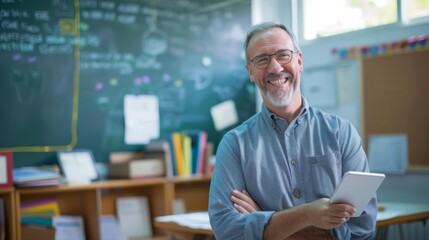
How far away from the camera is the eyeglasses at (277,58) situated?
6.46 feet

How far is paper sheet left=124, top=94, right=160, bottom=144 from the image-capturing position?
4.12m

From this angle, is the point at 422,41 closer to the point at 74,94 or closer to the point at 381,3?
the point at 381,3

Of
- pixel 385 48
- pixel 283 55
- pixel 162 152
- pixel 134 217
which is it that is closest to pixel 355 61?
pixel 385 48

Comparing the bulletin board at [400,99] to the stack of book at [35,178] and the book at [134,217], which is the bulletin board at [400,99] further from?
the stack of book at [35,178]

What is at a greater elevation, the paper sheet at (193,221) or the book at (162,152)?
the book at (162,152)

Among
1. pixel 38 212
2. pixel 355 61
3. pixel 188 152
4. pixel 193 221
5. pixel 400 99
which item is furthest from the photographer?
pixel 188 152

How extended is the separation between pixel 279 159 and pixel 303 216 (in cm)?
27

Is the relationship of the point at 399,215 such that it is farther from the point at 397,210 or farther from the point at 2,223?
the point at 2,223

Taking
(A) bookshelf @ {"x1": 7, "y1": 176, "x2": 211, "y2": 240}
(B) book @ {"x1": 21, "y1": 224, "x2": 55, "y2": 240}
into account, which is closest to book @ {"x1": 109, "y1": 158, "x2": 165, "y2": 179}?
(A) bookshelf @ {"x1": 7, "y1": 176, "x2": 211, "y2": 240}

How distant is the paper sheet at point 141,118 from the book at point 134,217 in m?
0.44

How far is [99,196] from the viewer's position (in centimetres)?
369

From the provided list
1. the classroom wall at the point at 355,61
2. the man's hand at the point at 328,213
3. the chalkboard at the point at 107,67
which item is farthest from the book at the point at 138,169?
the man's hand at the point at 328,213

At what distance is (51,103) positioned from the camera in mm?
3768

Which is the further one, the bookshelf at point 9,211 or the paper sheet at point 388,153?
the paper sheet at point 388,153
